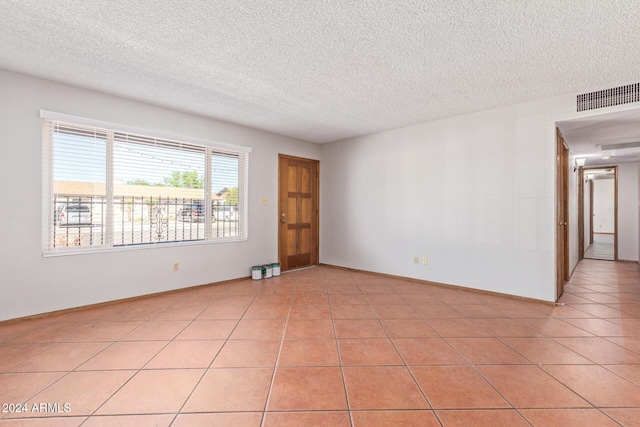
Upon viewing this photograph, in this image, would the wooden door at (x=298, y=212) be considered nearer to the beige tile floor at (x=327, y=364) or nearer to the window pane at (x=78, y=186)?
the beige tile floor at (x=327, y=364)

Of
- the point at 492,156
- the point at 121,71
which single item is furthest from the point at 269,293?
the point at 492,156

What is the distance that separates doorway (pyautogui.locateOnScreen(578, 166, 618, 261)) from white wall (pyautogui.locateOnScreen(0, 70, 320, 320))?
772 centimetres

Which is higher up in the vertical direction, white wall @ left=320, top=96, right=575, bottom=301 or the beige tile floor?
white wall @ left=320, top=96, right=575, bottom=301

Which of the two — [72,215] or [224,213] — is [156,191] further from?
[224,213]

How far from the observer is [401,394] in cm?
168

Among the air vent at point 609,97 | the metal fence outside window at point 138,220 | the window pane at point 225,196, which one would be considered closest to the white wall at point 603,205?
the air vent at point 609,97

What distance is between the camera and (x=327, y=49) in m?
2.36

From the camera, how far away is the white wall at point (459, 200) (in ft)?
11.1

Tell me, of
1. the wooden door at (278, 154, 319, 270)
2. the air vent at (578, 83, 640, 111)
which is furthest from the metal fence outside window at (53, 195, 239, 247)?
the air vent at (578, 83, 640, 111)

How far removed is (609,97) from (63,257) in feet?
20.3

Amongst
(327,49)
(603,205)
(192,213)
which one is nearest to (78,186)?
(192,213)

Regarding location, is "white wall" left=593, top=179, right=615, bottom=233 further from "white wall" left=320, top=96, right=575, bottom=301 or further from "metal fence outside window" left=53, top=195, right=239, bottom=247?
"metal fence outside window" left=53, top=195, right=239, bottom=247

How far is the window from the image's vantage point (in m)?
2.99

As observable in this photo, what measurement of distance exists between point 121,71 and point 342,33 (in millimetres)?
2227
